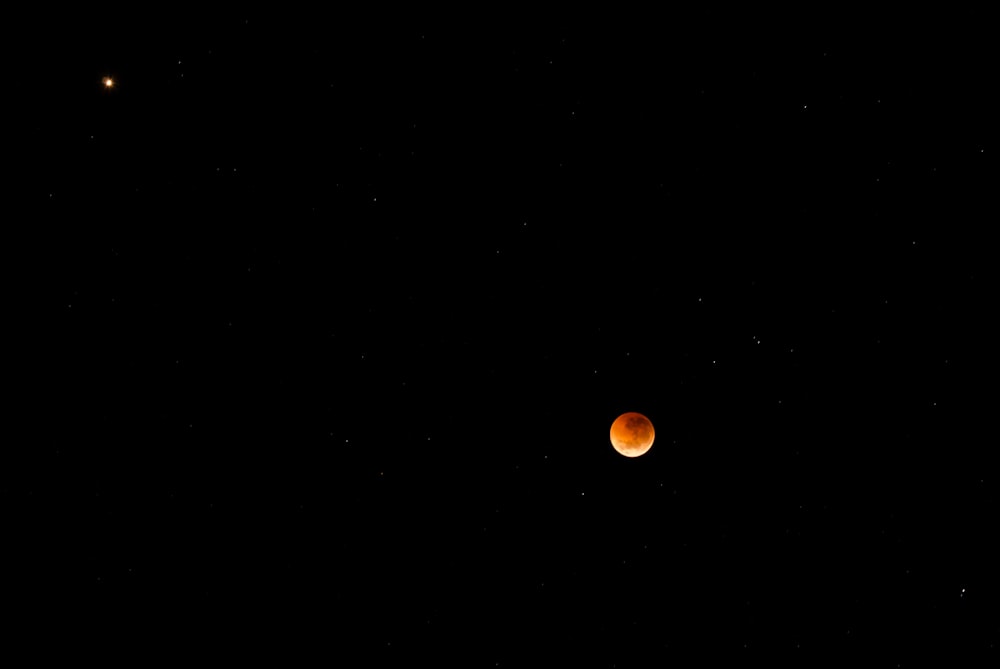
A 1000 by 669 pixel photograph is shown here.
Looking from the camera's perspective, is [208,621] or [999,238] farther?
[208,621]

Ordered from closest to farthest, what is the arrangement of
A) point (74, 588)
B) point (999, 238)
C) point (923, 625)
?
point (999, 238)
point (74, 588)
point (923, 625)

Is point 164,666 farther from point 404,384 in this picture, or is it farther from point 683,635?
point 683,635

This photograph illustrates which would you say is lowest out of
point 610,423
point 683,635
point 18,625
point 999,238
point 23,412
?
point 683,635

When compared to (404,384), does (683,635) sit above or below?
below

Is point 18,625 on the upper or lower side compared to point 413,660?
upper

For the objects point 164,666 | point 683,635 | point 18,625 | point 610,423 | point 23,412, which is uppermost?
point 23,412

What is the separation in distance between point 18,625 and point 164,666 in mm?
525

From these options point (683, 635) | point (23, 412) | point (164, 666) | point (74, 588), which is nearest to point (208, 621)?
point (164, 666)

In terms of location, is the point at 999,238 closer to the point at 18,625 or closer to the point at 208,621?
the point at 208,621

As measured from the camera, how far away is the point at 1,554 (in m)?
3.03

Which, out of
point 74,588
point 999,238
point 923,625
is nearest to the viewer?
point 999,238

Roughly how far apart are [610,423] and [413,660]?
4.02 ft

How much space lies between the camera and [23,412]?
2.92 metres

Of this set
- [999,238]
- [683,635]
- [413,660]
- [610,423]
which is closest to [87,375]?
[413,660]
